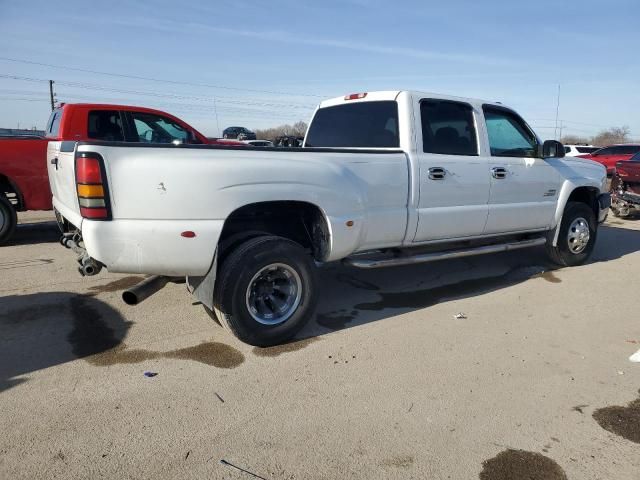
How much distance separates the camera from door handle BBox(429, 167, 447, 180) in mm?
4543

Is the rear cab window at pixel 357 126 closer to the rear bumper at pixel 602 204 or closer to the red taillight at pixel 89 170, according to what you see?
the red taillight at pixel 89 170

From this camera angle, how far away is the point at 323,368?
348cm

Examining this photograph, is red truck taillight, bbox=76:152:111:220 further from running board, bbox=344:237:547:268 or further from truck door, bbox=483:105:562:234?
truck door, bbox=483:105:562:234

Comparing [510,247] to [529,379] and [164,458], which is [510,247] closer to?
[529,379]

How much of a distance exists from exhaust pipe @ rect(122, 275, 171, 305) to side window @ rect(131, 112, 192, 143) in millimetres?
4934

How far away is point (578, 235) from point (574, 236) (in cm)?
6

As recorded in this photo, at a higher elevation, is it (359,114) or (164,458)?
(359,114)

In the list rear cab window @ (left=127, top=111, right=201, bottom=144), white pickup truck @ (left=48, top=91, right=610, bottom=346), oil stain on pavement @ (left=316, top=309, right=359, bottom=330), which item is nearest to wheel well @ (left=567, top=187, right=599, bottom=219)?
white pickup truck @ (left=48, top=91, right=610, bottom=346)

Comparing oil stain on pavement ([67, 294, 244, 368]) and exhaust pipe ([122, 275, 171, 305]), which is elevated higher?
exhaust pipe ([122, 275, 171, 305])

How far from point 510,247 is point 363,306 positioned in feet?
6.22

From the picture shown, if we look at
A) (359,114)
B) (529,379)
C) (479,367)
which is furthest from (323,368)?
(359,114)

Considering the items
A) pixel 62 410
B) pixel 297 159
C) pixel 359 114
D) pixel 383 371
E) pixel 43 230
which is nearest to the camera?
pixel 62 410

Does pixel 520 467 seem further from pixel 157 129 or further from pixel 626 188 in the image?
pixel 626 188

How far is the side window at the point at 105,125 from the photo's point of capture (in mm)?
7602
